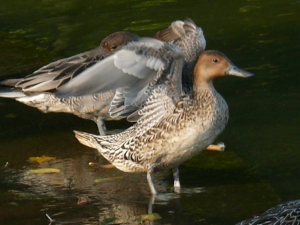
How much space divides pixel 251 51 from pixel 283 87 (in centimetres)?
134

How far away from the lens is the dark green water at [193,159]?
5914mm

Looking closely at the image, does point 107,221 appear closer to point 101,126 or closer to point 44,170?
point 44,170

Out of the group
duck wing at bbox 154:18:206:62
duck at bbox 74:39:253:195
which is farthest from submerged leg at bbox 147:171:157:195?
duck wing at bbox 154:18:206:62

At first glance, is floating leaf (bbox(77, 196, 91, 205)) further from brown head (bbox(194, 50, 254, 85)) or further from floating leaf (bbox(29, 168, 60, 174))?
brown head (bbox(194, 50, 254, 85))

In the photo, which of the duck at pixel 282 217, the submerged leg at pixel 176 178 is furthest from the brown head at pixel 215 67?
the duck at pixel 282 217

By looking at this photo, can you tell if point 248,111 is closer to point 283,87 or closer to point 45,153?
point 283,87

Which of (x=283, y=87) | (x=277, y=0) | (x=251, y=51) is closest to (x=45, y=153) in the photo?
(x=283, y=87)

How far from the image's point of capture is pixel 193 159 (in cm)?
696

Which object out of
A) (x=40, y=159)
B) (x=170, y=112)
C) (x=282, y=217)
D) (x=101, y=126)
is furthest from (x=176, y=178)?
(x=282, y=217)

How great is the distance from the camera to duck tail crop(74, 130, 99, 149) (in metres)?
6.73

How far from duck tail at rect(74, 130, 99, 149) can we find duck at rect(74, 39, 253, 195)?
41cm

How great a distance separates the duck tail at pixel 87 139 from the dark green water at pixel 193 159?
0.21 metres

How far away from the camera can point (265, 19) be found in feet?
35.2

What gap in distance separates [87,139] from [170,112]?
3.34 ft
